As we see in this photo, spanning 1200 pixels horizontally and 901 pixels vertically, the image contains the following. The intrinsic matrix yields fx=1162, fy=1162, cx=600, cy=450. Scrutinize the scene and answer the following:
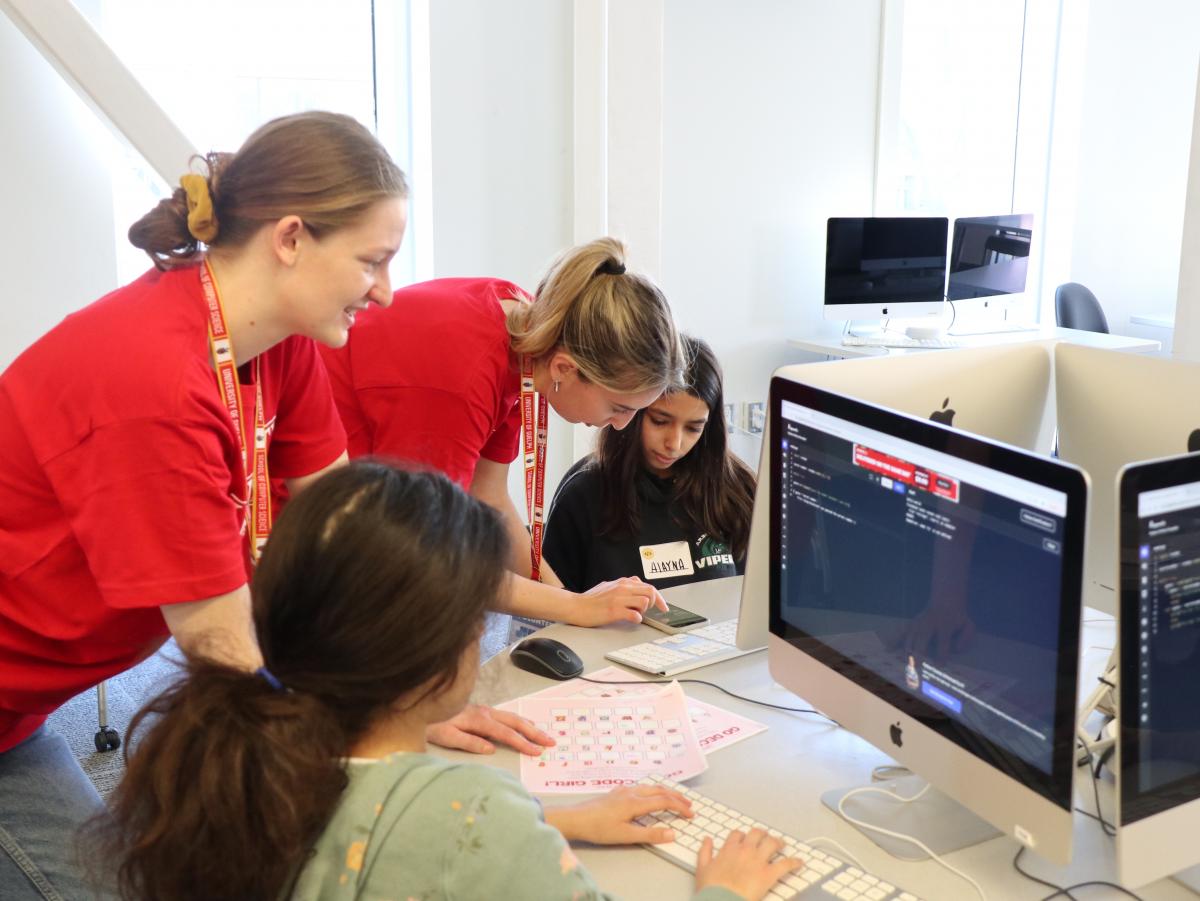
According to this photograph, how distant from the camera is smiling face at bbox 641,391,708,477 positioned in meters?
2.31

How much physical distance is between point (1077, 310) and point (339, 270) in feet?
14.9

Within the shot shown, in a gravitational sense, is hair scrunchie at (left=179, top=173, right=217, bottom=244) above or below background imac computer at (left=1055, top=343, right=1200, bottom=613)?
above

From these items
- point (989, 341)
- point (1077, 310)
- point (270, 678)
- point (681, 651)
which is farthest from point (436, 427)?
point (1077, 310)

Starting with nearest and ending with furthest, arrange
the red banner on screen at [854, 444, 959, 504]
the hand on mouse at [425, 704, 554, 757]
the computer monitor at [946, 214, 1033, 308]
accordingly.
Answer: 1. the red banner on screen at [854, 444, 959, 504]
2. the hand on mouse at [425, 704, 554, 757]
3. the computer monitor at [946, 214, 1033, 308]

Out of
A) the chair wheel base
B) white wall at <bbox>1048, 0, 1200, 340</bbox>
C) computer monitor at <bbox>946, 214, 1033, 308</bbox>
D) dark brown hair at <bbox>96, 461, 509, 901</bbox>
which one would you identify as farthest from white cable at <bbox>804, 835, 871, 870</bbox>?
white wall at <bbox>1048, 0, 1200, 340</bbox>

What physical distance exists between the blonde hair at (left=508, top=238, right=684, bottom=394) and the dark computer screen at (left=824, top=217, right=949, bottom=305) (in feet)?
9.57

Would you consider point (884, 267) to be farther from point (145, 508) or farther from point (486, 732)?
point (145, 508)

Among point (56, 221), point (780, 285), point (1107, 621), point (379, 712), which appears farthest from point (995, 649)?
point (780, 285)

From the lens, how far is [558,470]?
410 centimetres

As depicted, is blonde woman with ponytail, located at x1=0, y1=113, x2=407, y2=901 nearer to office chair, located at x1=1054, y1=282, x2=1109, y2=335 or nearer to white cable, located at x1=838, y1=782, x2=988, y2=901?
white cable, located at x1=838, y1=782, x2=988, y2=901

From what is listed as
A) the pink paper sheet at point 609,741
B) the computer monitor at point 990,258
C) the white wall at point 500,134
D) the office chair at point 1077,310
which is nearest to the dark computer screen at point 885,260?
the computer monitor at point 990,258

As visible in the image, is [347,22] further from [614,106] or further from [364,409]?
[364,409]

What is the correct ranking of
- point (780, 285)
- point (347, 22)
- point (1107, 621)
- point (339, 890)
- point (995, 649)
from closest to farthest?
point (339, 890)
point (995, 649)
point (1107, 621)
point (347, 22)
point (780, 285)

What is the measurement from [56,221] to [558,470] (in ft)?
5.82
